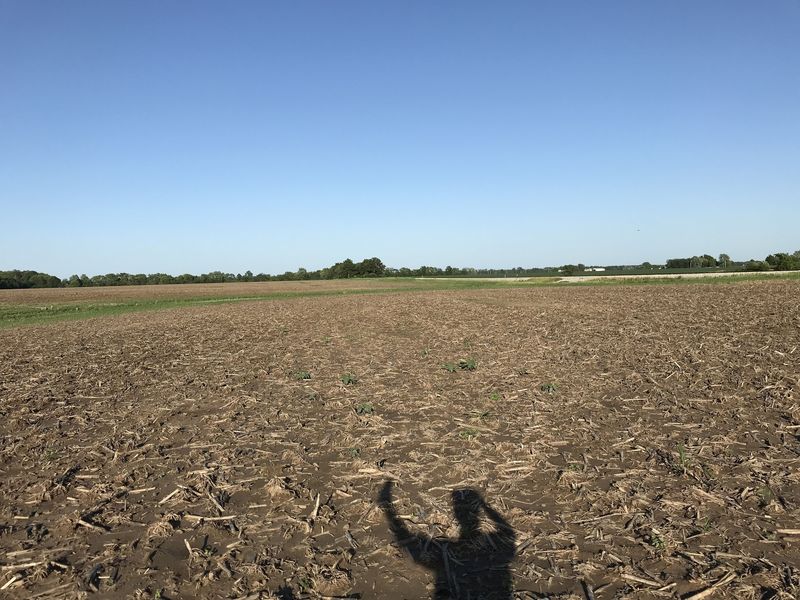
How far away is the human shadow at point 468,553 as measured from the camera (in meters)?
4.08

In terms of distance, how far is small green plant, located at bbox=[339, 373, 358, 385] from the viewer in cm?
1176

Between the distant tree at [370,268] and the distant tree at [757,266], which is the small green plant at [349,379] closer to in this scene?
the distant tree at [757,266]

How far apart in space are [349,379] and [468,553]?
758cm

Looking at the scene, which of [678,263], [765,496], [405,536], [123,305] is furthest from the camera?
[678,263]

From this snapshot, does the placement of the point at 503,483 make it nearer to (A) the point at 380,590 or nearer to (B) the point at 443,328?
(A) the point at 380,590

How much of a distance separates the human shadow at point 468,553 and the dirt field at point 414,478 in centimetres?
2

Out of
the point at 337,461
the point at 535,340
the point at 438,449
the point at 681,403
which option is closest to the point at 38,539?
the point at 337,461

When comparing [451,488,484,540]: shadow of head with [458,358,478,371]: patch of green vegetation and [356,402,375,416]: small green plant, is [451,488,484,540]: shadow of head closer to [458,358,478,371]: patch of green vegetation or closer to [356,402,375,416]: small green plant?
[356,402,375,416]: small green plant

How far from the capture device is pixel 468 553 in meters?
4.59

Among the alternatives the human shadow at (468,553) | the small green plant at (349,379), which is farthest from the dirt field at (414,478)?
the small green plant at (349,379)

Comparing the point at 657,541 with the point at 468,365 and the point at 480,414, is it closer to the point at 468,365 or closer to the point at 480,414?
the point at 480,414

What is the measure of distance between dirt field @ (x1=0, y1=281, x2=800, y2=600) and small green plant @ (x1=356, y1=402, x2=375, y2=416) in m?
0.10

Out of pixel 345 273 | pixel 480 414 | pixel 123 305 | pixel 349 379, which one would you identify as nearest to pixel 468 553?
pixel 480 414

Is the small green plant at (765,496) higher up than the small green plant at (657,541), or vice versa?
the small green plant at (765,496)
